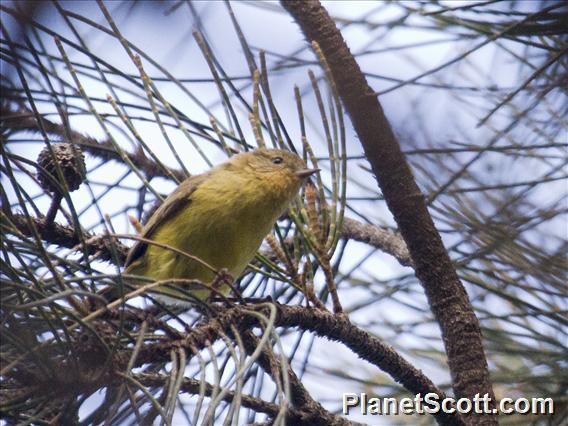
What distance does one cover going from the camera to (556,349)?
2.71m

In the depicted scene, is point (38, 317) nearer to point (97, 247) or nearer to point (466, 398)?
point (97, 247)

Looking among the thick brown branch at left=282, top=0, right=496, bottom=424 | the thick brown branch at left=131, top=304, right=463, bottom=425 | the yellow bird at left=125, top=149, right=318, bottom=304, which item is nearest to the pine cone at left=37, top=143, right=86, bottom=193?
the thick brown branch at left=131, top=304, right=463, bottom=425

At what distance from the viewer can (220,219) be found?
9.95 ft

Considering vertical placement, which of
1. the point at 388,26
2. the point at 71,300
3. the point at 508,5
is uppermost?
the point at 388,26

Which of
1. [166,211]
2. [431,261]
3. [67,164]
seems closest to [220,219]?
[166,211]

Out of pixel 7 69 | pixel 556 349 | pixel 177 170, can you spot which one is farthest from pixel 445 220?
pixel 7 69

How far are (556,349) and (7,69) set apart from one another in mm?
2122

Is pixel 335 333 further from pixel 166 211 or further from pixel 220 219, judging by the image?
pixel 166 211

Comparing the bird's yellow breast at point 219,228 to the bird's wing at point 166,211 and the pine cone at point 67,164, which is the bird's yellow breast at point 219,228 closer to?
the bird's wing at point 166,211

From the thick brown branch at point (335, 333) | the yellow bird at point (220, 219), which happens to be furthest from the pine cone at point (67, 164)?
the yellow bird at point (220, 219)

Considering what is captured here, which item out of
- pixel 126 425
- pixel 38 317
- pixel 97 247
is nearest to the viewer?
pixel 38 317

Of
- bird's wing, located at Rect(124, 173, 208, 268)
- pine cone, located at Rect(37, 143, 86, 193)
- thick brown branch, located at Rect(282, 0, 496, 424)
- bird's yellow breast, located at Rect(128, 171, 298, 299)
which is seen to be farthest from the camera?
bird's wing, located at Rect(124, 173, 208, 268)

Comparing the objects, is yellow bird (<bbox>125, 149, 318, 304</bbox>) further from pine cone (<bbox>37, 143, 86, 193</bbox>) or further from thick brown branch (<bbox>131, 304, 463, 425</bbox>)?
pine cone (<bbox>37, 143, 86, 193</bbox>)

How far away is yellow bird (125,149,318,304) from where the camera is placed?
2.93 metres
